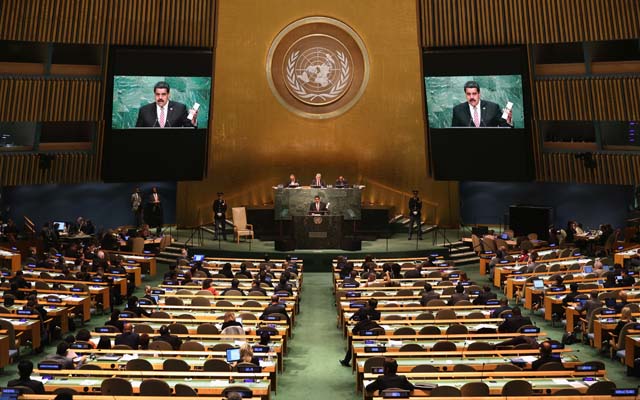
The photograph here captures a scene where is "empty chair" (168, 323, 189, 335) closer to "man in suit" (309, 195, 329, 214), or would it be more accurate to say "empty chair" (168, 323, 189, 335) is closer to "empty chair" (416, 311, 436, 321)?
"empty chair" (416, 311, 436, 321)

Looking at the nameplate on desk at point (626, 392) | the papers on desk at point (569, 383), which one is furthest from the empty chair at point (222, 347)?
the nameplate on desk at point (626, 392)

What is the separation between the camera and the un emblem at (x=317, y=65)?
96.9ft

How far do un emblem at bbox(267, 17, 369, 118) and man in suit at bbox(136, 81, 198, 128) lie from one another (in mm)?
4118

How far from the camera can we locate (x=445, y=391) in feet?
31.9

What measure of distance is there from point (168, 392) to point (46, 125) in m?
22.0

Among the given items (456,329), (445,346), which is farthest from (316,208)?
(445,346)

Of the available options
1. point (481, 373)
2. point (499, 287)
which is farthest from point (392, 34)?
point (481, 373)

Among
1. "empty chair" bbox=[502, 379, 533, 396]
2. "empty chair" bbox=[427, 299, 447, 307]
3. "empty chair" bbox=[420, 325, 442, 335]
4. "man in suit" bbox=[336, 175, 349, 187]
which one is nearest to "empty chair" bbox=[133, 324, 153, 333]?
"empty chair" bbox=[420, 325, 442, 335]

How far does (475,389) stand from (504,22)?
18722 mm

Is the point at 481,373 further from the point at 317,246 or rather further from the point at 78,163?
the point at 78,163

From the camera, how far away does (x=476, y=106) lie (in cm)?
2636

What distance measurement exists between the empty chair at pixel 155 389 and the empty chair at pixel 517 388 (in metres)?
3.87

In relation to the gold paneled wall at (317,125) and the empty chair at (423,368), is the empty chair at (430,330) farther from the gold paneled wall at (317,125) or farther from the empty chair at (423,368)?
the gold paneled wall at (317,125)

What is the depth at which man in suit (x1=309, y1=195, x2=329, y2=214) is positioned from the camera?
25500 mm
